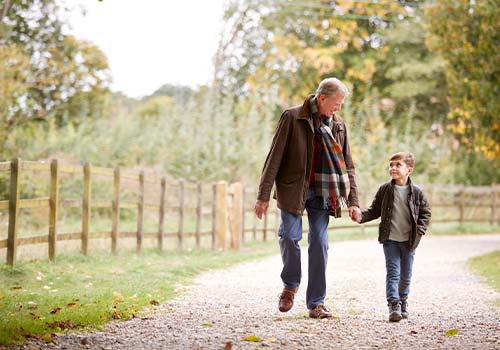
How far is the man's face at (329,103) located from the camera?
19.7 ft

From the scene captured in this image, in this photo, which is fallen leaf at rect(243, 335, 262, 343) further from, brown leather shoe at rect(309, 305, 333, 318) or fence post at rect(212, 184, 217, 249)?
fence post at rect(212, 184, 217, 249)

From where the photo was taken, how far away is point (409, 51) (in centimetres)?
3138

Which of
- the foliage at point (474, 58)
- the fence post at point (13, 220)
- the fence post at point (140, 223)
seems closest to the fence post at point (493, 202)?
the foliage at point (474, 58)

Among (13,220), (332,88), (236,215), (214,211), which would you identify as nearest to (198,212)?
(214,211)

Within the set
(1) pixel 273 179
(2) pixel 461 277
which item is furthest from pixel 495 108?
(1) pixel 273 179

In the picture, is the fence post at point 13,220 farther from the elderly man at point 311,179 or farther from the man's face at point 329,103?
the man's face at point 329,103

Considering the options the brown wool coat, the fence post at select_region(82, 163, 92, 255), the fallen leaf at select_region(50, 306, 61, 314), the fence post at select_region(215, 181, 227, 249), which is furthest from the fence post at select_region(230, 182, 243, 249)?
the brown wool coat

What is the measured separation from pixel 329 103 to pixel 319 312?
171 centimetres

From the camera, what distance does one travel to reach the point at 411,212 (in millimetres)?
6438

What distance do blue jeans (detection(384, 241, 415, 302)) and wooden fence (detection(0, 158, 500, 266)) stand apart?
191 inches

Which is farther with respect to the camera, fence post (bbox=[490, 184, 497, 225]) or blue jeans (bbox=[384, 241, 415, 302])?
fence post (bbox=[490, 184, 497, 225])

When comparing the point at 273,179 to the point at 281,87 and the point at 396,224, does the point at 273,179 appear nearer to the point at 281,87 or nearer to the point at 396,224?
the point at 396,224

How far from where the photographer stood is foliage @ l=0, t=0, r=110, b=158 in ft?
54.3

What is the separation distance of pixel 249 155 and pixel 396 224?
1595cm
